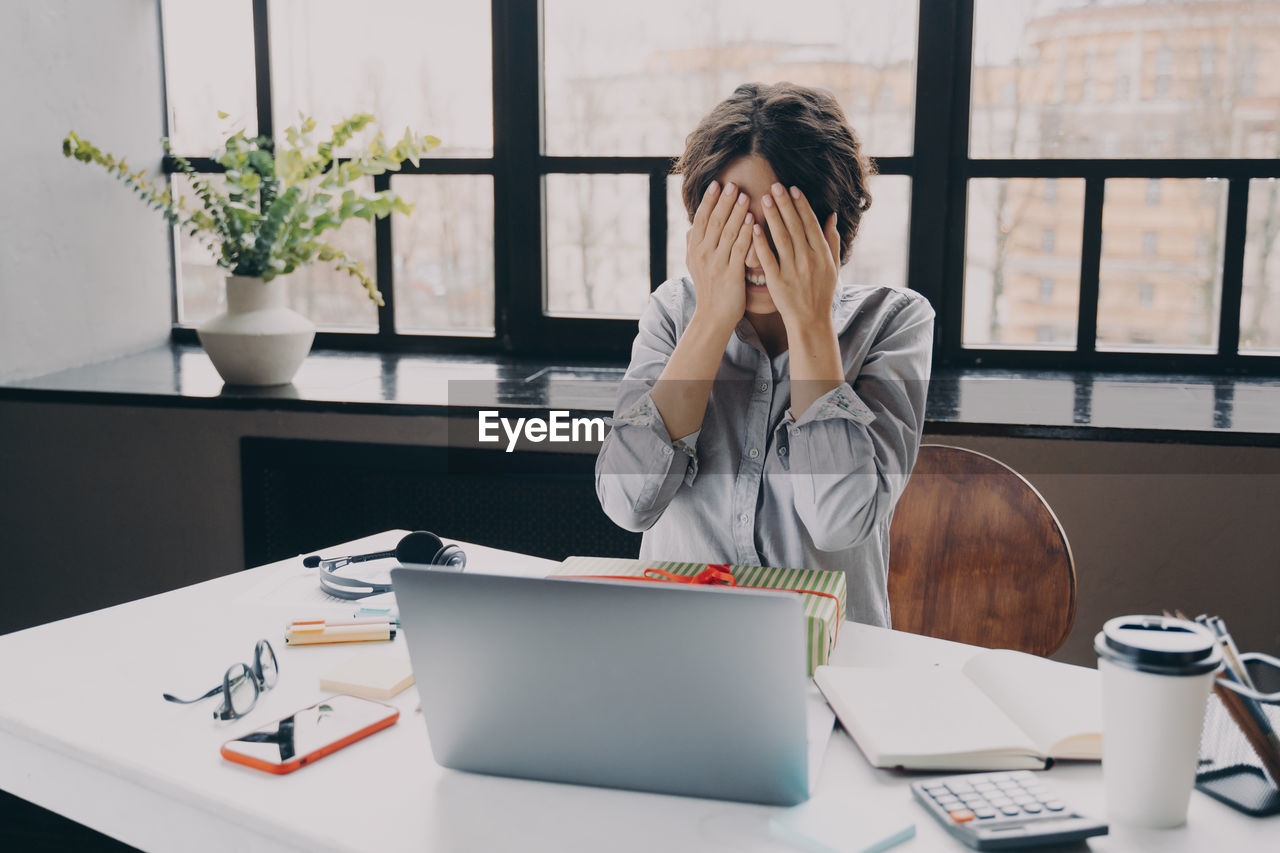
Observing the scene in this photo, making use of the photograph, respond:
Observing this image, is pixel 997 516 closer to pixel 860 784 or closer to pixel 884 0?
pixel 860 784

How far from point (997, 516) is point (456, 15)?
1.87 m

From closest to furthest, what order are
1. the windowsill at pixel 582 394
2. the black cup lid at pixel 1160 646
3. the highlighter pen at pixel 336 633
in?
1. the black cup lid at pixel 1160 646
2. the highlighter pen at pixel 336 633
3. the windowsill at pixel 582 394

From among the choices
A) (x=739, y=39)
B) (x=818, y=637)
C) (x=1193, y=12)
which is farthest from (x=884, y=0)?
(x=818, y=637)

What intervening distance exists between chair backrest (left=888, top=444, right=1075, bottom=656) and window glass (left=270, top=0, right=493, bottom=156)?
1596 millimetres

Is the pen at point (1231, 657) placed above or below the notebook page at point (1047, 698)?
above

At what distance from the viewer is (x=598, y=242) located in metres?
2.58

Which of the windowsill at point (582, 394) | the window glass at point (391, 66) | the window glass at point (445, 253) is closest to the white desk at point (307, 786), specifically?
the windowsill at point (582, 394)

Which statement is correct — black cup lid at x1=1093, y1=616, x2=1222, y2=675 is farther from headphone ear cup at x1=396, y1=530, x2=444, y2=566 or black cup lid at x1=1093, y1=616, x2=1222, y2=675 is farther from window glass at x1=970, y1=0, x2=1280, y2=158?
window glass at x1=970, y1=0, x2=1280, y2=158

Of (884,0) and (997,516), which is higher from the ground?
(884,0)

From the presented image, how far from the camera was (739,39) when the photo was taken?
2438 millimetres

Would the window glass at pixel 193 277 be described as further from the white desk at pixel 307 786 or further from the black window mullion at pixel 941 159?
the white desk at pixel 307 786

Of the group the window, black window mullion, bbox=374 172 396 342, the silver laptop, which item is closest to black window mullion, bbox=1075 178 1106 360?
the window

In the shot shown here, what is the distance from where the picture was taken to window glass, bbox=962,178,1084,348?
2354 mm

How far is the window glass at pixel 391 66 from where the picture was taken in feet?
8.54
